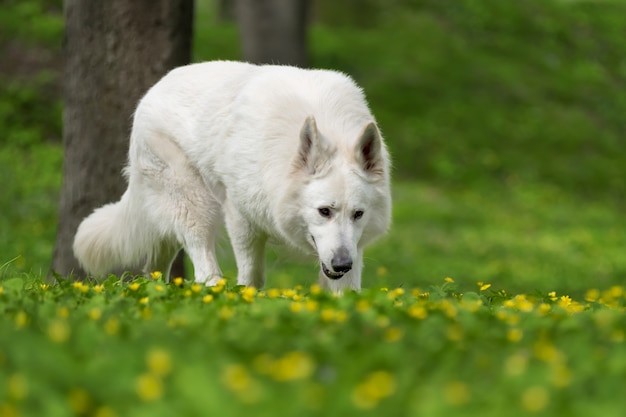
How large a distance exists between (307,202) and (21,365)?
3068mm

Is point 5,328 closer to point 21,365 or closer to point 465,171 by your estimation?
point 21,365

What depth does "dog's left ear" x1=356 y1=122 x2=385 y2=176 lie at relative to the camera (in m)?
6.12

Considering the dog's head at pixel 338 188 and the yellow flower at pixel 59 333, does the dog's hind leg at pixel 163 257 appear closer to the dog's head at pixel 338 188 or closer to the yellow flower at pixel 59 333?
the dog's head at pixel 338 188

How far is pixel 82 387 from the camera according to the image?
3199 millimetres

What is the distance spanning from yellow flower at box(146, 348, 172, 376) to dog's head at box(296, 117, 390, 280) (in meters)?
2.72

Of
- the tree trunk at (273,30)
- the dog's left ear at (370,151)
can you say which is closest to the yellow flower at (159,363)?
the dog's left ear at (370,151)

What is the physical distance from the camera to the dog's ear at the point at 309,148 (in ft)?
19.9

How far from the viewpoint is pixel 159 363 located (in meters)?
3.21

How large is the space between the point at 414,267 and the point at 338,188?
583cm

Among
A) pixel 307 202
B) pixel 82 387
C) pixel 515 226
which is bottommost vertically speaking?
pixel 515 226

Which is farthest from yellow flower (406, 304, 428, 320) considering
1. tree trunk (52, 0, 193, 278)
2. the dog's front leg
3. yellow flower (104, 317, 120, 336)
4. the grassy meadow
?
tree trunk (52, 0, 193, 278)

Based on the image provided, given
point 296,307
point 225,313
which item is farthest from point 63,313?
point 296,307

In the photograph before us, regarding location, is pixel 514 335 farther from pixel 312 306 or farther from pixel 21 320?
pixel 21 320

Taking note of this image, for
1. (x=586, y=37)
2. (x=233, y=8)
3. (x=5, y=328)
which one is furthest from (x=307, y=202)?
(x=586, y=37)
